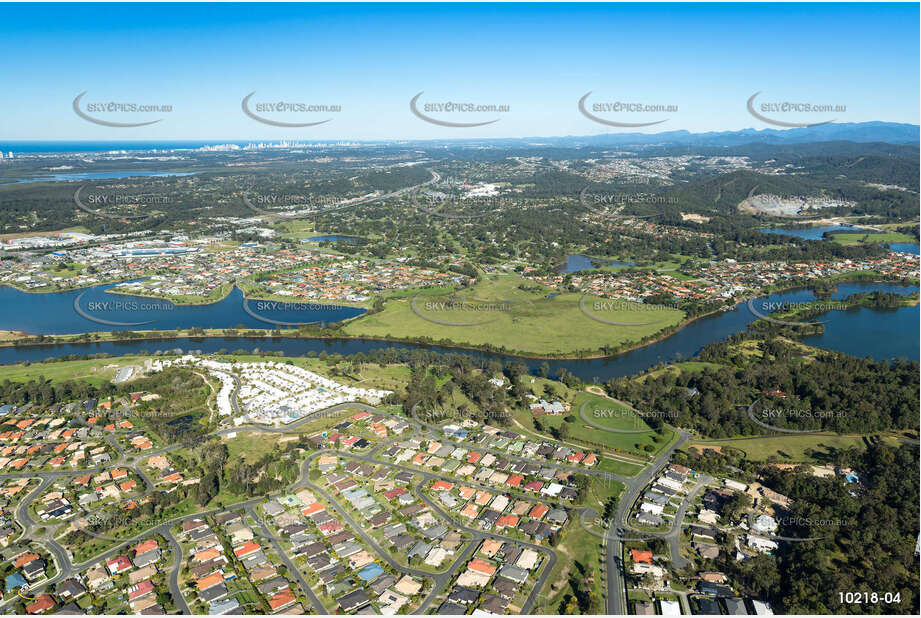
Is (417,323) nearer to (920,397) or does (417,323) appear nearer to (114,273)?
(920,397)

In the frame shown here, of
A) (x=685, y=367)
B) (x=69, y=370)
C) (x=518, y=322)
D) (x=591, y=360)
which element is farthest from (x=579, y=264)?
(x=69, y=370)

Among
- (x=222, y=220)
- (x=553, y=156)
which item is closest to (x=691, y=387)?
(x=222, y=220)

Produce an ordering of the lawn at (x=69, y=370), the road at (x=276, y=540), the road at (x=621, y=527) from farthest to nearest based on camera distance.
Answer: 1. the lawn at (x=69, y=370)
2. the road at (x=276, y=540)
3. the road at (x=621, y=527)

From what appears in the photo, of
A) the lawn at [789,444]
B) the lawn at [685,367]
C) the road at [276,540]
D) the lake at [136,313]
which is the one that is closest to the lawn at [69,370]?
the lake at [136,313]

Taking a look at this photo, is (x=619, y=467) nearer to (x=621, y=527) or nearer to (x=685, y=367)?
(x=621, y=527)

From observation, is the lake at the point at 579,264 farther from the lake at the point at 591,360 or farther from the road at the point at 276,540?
the road at the point at 276,540

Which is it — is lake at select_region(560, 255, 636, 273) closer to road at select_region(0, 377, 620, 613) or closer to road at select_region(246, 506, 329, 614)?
road at select_region(0, 377, 620, 613)

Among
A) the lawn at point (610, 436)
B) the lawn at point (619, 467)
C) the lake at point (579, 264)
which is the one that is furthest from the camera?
the lake at point (579, 264)
